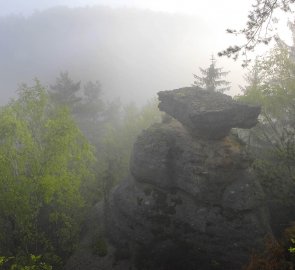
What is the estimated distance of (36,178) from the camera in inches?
845

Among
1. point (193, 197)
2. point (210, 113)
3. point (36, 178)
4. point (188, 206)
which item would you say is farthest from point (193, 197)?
point (36, 178)

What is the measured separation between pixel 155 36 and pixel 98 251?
552 ft

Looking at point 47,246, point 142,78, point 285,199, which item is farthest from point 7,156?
point 142,78

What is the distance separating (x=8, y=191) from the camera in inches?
803

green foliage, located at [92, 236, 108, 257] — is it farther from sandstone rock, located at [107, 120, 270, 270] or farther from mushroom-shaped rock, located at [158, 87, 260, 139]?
mushroom-shaped rock, located at [158, 87, 260, 139]

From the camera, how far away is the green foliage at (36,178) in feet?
68.0

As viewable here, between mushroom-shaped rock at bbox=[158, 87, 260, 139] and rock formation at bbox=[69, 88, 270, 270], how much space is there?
0.21 feet

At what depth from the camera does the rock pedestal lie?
69.6 ft

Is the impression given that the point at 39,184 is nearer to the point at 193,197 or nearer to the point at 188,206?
the point at 188,206

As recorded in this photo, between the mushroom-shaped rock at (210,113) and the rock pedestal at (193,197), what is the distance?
0.21 feet

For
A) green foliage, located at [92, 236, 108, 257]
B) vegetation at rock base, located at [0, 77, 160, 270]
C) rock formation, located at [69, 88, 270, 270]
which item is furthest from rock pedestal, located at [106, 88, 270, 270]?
vegetation at rock base, located at [0, 77, 160, 270]

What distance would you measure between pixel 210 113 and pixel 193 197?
550 cm

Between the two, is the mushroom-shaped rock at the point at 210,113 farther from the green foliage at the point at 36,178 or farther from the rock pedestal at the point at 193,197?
the green foliage at the point at 36,178

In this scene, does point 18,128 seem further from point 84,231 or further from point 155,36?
point 155,36
